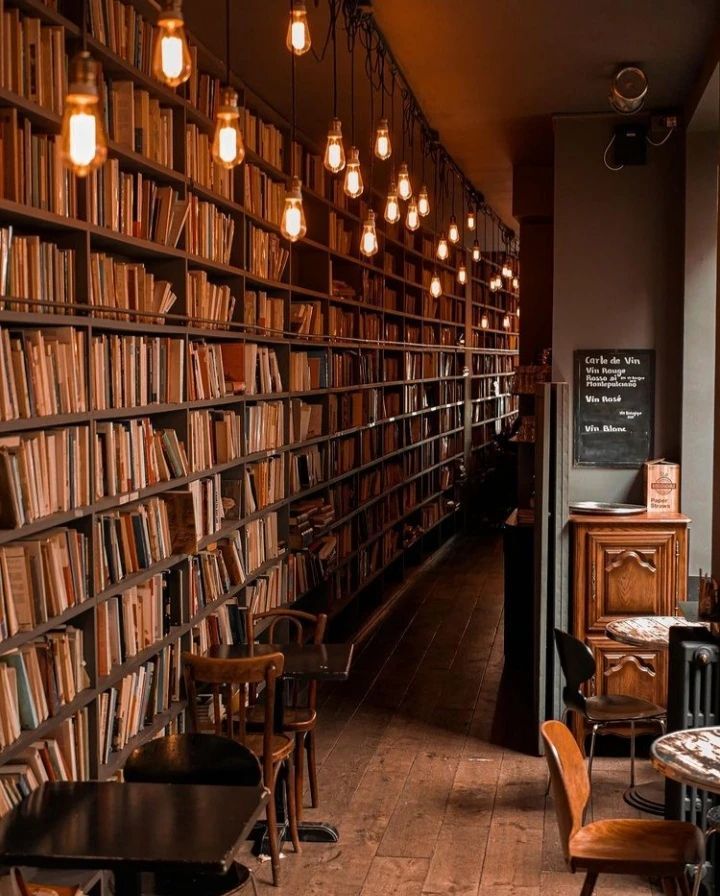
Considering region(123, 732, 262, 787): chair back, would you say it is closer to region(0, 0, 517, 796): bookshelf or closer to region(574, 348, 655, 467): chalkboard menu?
region(0, 0, 517, 796): bookshelf

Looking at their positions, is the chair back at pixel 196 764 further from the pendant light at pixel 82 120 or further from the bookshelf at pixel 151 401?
the pendant light at pixel 82 120

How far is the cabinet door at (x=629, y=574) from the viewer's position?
235 inches

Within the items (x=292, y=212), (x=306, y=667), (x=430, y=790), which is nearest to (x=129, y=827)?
(x=306, y=667)

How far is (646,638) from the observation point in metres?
5.18

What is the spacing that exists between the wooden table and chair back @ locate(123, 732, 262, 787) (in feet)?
1.29

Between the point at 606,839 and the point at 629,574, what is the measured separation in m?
2.50

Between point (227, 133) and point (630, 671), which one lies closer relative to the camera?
point (227, 133)

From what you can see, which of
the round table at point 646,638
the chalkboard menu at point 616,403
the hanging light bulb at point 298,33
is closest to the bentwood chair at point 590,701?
the round table at point 646,638

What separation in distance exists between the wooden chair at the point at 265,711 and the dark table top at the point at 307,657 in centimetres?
28

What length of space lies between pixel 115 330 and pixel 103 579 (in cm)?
101

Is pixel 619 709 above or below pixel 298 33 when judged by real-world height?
below

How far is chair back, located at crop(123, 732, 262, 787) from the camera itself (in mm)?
3643

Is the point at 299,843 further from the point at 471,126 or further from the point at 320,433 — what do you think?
the point at 471,126

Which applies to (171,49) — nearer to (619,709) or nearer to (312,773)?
(312,773)
